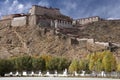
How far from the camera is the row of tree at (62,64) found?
10994 centimetres

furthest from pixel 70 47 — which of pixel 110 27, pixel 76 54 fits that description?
pixel 110 27

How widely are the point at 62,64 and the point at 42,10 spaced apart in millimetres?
58616

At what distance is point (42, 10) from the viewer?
17762 cm

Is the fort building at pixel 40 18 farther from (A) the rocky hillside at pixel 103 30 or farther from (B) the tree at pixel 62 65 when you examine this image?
(B) the tree at pixel 62 65

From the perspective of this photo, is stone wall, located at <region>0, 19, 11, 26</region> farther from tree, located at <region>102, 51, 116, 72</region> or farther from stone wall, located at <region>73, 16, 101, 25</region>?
tree, located at <region>102, 51, 116, 72</region>

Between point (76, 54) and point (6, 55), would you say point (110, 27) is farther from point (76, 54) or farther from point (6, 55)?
point (6, 55)

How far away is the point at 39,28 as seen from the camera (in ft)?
555

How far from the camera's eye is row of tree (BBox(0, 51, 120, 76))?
110 m

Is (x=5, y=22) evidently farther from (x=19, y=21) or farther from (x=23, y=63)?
(x=23, y=63)

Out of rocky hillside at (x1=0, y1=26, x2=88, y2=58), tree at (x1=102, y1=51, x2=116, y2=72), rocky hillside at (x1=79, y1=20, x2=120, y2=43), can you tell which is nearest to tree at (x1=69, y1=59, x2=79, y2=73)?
tree at (x1=102, y1=51, x2=116, y2=72)

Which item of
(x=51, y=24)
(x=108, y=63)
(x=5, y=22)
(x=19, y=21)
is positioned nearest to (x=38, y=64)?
(x=108, y=63)

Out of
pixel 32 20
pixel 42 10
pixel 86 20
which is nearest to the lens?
pixel 32 20

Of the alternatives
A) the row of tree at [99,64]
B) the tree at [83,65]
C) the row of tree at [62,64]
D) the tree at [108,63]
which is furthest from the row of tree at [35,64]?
the tree at [108,63]

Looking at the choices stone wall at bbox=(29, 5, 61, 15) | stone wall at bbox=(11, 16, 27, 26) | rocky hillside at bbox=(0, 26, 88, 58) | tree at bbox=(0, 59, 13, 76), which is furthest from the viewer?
stone wall at bbox=(29, 5, 61, 15)
